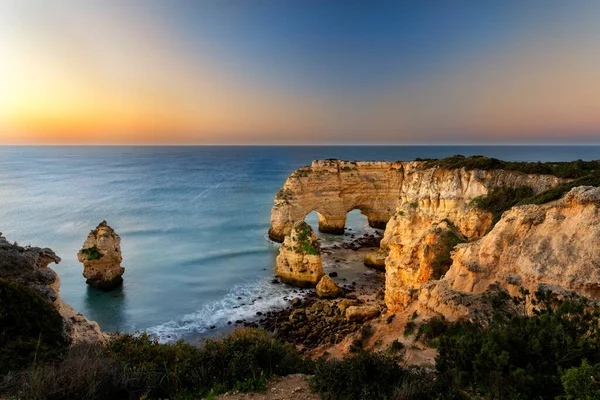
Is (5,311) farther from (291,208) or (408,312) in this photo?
(291,208)

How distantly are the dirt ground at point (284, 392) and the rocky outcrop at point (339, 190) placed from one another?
30766mm

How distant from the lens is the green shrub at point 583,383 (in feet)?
14.8

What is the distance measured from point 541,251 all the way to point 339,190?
96.4ft

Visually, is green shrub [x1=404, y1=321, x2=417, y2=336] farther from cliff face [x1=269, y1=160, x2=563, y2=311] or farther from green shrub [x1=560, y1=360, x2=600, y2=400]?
green shrub [x1=560, y1=360, x2=600, y2=400]

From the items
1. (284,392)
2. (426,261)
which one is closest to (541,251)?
(426,261)

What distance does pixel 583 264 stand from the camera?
10.4 m

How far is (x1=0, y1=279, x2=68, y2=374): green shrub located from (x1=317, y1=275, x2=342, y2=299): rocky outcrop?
55.9 ft

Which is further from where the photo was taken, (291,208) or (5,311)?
(291,208)

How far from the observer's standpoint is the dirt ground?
20.8 feet

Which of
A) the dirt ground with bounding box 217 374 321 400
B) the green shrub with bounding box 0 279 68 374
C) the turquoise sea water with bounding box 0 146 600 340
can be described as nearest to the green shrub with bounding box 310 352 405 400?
the dirt ground with bounding box 217 374 321 400

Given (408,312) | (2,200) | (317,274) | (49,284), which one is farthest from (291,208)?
(2,200)

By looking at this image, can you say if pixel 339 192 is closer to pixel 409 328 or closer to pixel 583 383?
pixel 409 328

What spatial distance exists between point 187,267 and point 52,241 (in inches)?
683

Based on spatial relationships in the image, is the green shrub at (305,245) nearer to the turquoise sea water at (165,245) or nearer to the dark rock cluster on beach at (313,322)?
the turquoise sea water at (165,245)
